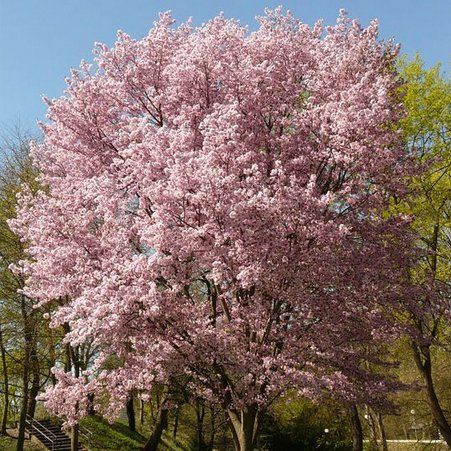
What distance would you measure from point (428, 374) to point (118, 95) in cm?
1567

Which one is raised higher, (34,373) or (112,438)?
(34,373)

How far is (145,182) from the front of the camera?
13906mm

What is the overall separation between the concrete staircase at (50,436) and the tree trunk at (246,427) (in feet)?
46.4

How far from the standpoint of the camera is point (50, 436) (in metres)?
28.4

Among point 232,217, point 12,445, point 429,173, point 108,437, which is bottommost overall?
point 12,445

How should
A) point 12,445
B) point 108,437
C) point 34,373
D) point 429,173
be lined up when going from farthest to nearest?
point 108,437
point 12,445
point 34,373
point 429,173

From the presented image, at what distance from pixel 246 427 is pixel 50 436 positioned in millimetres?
18561

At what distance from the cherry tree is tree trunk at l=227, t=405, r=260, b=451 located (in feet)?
0.21

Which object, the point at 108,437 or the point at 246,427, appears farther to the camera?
the point at 108,437

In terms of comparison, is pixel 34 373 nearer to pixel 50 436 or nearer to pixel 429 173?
pixel 50 436

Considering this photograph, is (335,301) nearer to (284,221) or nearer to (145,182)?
(284,221)

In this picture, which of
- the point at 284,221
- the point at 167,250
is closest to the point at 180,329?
the point at 167,250

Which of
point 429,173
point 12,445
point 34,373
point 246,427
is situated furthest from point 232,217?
point 12,445

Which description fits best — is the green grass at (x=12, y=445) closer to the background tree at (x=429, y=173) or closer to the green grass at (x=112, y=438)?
the green grass at (x=112, y=438)
